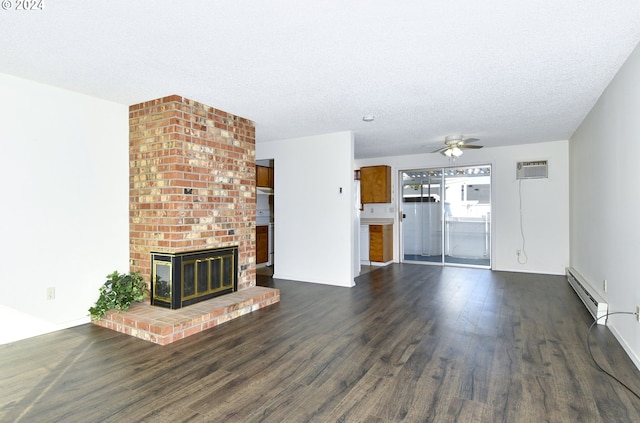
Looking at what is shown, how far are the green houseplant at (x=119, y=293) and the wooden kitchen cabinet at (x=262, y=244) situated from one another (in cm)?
309

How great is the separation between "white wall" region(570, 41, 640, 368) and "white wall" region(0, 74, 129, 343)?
15.5ft

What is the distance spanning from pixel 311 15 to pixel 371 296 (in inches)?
136

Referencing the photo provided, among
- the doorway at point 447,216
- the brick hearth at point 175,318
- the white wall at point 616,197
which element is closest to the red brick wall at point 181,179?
the brick hearth at point 175,318

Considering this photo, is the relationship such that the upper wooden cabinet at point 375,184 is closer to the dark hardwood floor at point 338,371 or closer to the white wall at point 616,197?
the white wall at point 616,197

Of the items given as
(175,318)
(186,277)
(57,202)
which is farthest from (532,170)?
(57,202)

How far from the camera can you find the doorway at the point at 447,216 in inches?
264

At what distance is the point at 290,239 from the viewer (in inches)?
222

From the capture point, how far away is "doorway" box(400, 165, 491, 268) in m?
6.70

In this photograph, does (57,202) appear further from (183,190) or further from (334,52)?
(334,52)

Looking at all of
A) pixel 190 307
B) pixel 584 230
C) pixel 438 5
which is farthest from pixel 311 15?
pixel 584 230

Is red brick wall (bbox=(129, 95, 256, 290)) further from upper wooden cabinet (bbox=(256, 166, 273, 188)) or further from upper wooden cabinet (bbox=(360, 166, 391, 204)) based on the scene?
upper wooden cabinet (bbox=(360, 166, 391, 204))

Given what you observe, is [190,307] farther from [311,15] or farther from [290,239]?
[311,15]

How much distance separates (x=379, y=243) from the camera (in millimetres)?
7035

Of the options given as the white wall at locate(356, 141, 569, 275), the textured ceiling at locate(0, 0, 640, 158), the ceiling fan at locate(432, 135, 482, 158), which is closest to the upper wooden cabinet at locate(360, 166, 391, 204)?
the white wall at locate(356, 141, 569, 275)
